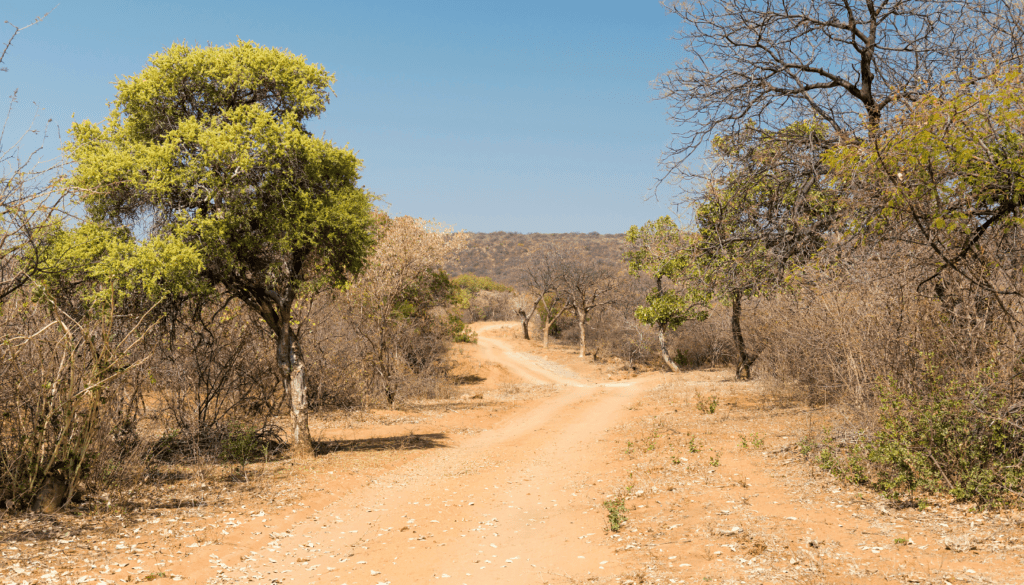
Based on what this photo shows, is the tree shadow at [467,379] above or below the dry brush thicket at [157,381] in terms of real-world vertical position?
below

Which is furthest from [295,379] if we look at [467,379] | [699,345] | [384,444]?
[699,345]

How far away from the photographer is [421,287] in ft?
89.2

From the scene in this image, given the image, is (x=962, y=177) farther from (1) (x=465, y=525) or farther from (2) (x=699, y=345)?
(2) (x=699, y=345)

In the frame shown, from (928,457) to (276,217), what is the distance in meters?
9.62

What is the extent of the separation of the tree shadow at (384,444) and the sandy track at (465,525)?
71 cm

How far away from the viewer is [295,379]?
1088cm

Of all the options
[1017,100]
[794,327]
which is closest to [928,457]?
[1017,100]

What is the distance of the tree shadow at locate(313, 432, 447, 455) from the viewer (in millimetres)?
12086

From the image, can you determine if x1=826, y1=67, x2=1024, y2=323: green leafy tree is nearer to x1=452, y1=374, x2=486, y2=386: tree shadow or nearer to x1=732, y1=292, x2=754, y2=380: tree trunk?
x1=732, y1=292, x2=754, y2=380: tree trunk

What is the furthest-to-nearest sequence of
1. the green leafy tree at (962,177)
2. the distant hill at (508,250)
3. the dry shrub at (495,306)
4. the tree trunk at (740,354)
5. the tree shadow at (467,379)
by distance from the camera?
the distant hill at (508,250) → the dry shrub at (495,306) → the tree shadow at (467,379) → the tree trunk at (740,354) → the green leafy tree at (962,177)

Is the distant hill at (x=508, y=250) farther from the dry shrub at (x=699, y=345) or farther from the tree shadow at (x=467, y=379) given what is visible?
the tree shadow at (x=467, y=379)

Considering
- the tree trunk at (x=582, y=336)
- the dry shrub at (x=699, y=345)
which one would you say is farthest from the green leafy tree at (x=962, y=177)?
the tree trunk at (x=582, y=336)

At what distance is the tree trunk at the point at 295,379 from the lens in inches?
427

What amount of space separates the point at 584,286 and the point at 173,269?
34587mm
